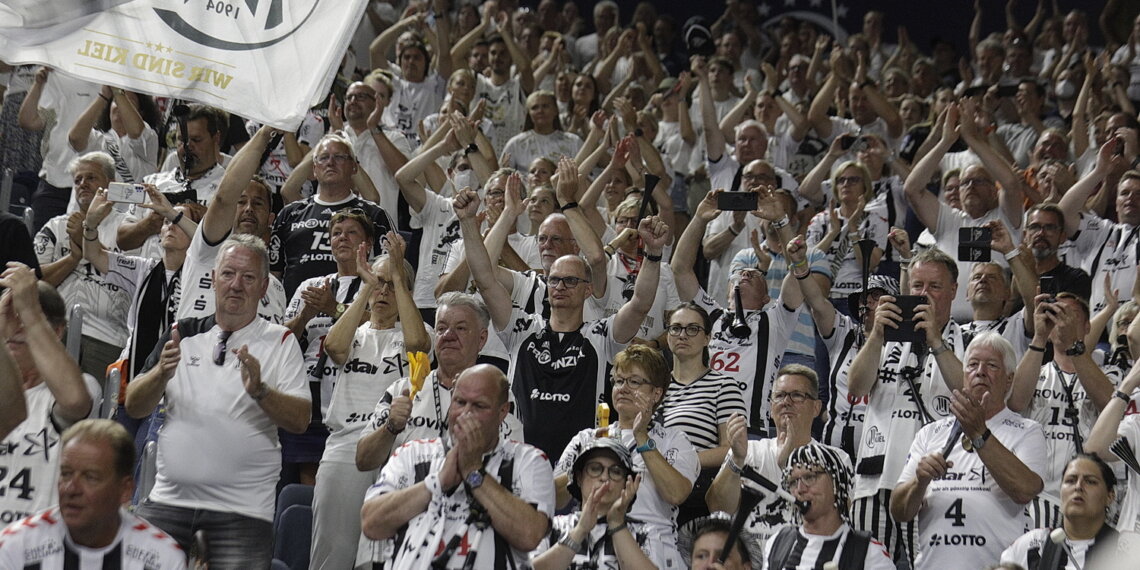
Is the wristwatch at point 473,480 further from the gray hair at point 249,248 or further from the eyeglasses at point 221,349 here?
the gray hair at point 249,248

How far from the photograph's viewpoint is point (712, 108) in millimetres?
12328

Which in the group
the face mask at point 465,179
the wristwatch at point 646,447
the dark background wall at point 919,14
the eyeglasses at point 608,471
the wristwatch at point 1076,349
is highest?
the dark background wall at point 919,14

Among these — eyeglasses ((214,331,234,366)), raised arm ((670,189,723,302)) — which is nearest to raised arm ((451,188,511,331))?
raised arm ((670,189,723,302))

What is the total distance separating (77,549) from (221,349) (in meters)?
1.81

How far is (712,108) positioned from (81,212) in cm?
556

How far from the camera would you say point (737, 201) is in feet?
29.0

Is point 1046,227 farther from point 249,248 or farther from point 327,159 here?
point 249,248

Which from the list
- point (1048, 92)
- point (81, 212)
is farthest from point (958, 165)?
point (81, 212)

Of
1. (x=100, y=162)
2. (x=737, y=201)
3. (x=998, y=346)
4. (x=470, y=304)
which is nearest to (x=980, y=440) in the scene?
(x=998, y=346)

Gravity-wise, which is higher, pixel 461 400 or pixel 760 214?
pixel 760 214

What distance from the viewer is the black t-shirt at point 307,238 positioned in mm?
8734

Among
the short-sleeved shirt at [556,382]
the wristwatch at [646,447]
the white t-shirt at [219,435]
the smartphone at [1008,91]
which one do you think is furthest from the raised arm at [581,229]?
the smartphone at [1008,91]

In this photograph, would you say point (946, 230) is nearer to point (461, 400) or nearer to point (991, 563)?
point (991, 563)

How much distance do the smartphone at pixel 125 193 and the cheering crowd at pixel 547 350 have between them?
0.02 meters
